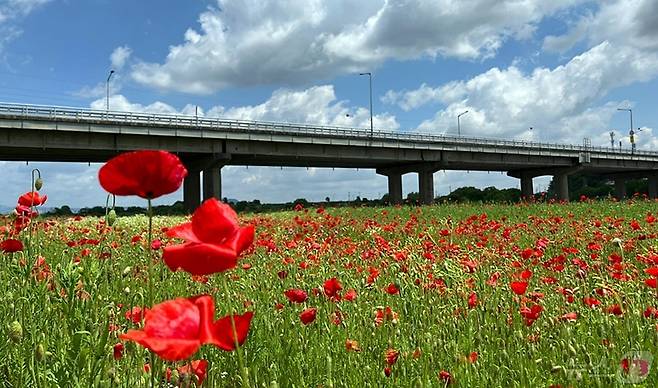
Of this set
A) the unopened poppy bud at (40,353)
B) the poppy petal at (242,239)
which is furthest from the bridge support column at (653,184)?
the poppy petal at (242,239)

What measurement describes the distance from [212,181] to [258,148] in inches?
151

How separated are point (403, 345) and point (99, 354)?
162 centimetres

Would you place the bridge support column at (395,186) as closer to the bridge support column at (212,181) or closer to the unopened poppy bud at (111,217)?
the bridge support column at (212,181)

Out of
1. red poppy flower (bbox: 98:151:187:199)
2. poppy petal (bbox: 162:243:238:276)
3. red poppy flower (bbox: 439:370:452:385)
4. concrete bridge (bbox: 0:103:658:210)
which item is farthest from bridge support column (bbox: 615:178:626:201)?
poppy petal (bbox: 162:243:238:276)

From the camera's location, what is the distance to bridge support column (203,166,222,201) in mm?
37719

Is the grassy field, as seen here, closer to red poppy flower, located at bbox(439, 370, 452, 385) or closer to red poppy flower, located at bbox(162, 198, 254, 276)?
red poppy flower, located at bbox(439, 370, 452, 385)

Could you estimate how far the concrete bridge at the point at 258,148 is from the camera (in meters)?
31.1

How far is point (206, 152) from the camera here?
120 ft

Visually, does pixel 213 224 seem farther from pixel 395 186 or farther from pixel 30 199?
pixel 395 186

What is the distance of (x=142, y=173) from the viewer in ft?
3.68

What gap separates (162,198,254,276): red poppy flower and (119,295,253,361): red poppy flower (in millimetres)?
63

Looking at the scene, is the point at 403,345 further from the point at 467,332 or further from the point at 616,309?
the point at 616,309

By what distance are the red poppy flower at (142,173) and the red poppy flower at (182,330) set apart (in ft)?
0.86

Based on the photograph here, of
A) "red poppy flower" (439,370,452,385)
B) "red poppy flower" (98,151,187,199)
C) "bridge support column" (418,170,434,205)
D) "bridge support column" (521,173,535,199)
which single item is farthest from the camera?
"bridge support column" (521,173,535,199)
